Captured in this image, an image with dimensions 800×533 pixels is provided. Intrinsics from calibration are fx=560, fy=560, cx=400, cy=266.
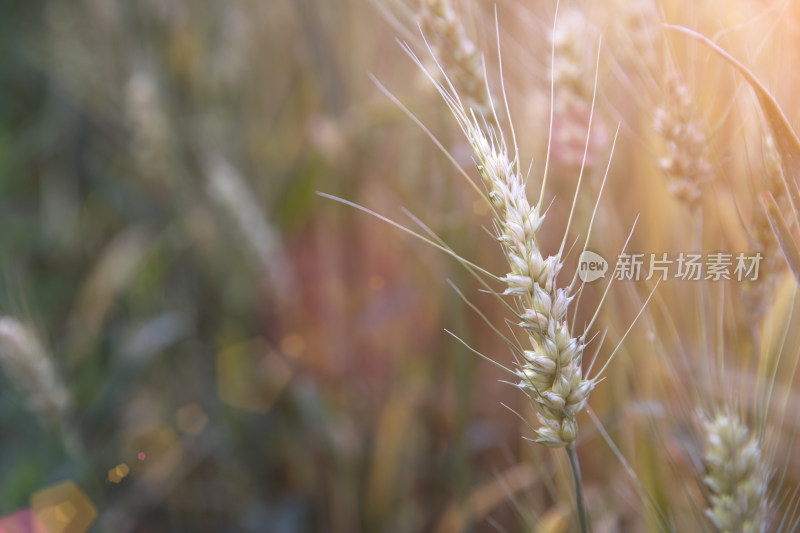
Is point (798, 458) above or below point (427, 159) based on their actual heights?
below

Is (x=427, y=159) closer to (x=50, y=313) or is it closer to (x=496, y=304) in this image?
(x=496, y=304)

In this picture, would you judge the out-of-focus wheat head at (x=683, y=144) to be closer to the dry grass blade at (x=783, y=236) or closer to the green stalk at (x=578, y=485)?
the dry grass blade at (x=783, y=236)

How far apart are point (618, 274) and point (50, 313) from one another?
1.17 metres

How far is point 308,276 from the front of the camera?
122cm

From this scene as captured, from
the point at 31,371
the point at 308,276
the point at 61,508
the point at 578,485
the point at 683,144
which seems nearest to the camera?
the point at 578,485

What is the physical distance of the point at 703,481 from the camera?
43 centimetres

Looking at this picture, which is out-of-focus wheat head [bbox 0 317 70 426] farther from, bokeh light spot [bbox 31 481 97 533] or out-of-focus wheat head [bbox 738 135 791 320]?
out-of-focus wheat head [bbox 738 135 791 320]

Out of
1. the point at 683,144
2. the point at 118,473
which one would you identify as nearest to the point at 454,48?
the point at 683,144

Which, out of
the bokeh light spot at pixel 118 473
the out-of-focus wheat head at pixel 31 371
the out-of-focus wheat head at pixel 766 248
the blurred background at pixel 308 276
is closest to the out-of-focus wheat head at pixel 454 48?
the blurred background at pixel 308 276

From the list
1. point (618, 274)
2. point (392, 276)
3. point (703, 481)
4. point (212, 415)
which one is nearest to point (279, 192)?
point (392, 276)

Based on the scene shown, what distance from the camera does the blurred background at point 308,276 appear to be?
64 centimetres

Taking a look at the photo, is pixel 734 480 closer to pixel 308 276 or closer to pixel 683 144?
pixel 683 144

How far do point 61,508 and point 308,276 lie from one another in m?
0.59

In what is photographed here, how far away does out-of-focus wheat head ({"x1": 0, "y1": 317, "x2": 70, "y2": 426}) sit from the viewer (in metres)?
0.60
